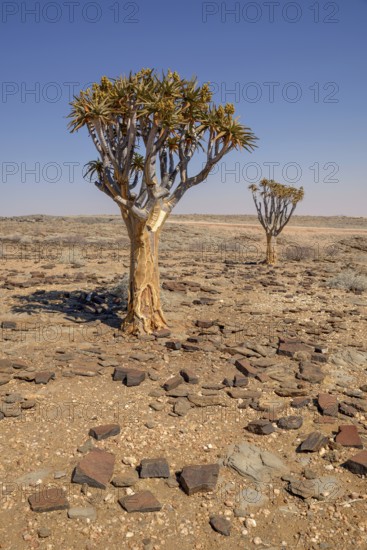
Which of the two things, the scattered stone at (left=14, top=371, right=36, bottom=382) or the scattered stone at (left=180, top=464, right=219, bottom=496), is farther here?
the scattered stone at (left=14, top=371, right=36, bottom=382)

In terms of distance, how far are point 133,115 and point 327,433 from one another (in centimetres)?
637

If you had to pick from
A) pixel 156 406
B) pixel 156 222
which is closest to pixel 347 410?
pixel 156 406

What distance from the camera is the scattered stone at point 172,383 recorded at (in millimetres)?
6312

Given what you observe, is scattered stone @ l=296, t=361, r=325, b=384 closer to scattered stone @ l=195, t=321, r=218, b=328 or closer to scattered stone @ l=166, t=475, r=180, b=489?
scattered stone @ l=195, t=321, r=218, b=328

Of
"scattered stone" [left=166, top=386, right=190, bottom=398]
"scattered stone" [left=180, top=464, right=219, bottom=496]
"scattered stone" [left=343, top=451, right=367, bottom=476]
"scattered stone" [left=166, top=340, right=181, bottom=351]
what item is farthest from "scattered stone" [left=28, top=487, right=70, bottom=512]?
"scattered stone" [left=166, top=340, right=181, bottom=351]

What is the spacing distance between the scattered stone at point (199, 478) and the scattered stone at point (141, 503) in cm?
35

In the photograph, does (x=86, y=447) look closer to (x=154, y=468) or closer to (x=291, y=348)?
(x=154, y=468)

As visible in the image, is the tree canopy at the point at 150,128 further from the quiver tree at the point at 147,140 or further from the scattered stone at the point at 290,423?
the scattered stone at the point at 290,423

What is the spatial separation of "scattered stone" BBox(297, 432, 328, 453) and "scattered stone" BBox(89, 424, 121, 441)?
2.14 m

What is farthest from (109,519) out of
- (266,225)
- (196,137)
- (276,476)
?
(266,225)

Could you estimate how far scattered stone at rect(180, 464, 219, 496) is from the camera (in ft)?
13.7

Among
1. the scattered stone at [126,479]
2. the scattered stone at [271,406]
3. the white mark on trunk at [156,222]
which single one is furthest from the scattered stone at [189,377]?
the white mark on trunk at [156,222]

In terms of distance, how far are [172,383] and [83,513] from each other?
265 centimetres

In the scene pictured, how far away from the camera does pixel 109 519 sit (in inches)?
151
